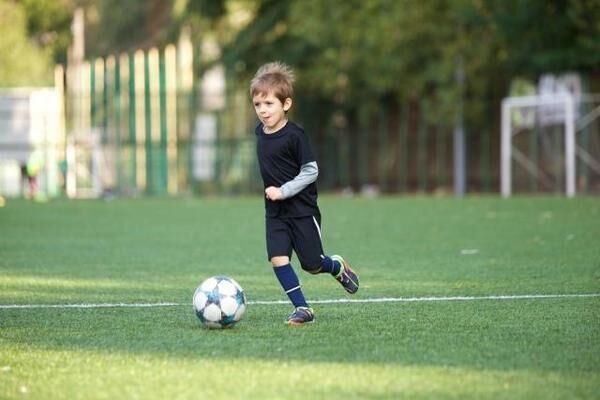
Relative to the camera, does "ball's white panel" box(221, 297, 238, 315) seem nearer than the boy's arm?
Yes

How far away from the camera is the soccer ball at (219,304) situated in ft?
26.0

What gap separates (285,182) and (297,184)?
20cm

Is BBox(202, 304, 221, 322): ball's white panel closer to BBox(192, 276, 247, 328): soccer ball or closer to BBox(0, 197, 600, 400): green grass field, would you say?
BBox(192, 276, 247, 328): soccer ball

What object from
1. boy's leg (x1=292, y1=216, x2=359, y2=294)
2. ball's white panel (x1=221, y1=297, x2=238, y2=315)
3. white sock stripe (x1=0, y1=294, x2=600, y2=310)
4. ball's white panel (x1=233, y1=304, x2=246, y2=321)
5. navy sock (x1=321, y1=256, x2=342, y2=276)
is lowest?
white sock stripe (x1=0, y1=294, x2=600, y2=310)

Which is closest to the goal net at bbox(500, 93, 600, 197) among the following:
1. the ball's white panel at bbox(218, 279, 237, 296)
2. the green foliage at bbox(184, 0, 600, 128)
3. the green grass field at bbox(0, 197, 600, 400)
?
the green foliage at bbox(184, 0, 600, 128)

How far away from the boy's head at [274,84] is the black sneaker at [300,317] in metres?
1.40

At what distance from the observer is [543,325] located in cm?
788

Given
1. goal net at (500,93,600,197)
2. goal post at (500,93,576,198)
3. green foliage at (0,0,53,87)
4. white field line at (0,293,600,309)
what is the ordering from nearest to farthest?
white field line at (0,293,600,309)
goal post at (500,93,576,198)
goal net at (500,93,600,197)
green foliage at (0,0,53,87)

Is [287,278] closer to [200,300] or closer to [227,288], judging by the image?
[227,288]

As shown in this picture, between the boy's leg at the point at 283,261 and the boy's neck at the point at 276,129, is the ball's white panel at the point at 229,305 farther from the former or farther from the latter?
the boy's neck at the point at 276,129

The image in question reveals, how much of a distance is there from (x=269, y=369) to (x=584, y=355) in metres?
1.73

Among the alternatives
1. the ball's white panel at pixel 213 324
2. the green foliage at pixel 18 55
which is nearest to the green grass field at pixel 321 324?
the ball's white panel at pixel 213 324

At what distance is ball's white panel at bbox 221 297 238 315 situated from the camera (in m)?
7.93

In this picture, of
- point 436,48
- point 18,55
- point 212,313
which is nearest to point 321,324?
point 212,313
